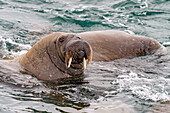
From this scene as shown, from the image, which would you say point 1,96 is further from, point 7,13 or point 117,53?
point 7,13

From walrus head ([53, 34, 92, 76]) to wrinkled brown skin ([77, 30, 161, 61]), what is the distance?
4.54ft

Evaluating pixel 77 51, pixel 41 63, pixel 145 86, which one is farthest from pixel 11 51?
pixel 145 86

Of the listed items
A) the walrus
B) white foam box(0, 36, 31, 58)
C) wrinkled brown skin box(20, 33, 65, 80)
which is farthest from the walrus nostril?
white foam box(0, 36, 31, 58)

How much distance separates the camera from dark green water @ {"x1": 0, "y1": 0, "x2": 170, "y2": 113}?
462 centimetres

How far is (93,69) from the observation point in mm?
6758

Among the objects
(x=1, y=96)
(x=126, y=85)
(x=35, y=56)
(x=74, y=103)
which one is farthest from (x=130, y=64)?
(x=1, y=96)

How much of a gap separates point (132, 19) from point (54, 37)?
733cm

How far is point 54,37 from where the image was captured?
20.3 ft

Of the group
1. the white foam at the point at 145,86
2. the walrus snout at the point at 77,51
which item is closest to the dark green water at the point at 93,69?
the white foam at the point at 145,86

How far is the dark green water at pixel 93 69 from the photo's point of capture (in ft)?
15.2

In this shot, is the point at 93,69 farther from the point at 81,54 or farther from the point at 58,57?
the point at 81,54

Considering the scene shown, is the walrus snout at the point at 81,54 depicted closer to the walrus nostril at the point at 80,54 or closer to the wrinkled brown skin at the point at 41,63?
the walrus nostril at the point at 80,54

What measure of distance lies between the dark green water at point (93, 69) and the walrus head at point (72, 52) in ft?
1.29

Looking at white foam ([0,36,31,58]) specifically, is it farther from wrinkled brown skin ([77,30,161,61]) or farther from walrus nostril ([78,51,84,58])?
walrus nostril ([78,51,84,58])
